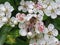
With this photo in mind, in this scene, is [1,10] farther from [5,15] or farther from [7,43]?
[7,43]

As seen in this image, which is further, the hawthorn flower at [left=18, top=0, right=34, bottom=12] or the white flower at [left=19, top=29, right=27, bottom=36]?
the hawthorn flower at [left=18, top=0, right=34, bottom=12]

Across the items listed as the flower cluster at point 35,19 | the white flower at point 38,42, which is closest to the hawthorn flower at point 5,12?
the flower cluster at point 35,19

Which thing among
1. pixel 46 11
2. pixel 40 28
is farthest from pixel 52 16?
pixel 40 28

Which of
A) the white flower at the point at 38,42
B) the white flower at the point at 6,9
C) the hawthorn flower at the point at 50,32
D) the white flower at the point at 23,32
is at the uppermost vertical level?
the white flower at the point at 6,9

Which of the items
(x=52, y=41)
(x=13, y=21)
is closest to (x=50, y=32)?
(x=52, y=41)

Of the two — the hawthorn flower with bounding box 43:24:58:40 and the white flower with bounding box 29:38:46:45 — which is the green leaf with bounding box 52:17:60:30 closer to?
the hawthorn flower with bounding box 43:24:58:40

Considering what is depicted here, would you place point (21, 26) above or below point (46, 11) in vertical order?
below

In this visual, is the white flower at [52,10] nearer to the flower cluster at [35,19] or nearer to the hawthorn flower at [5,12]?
the flower cluster at [35,19]

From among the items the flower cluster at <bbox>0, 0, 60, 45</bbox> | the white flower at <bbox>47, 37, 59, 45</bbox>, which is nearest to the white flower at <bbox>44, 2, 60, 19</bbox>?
the flower cluster at <bbox>0, 0, 60, 45</bbox>
